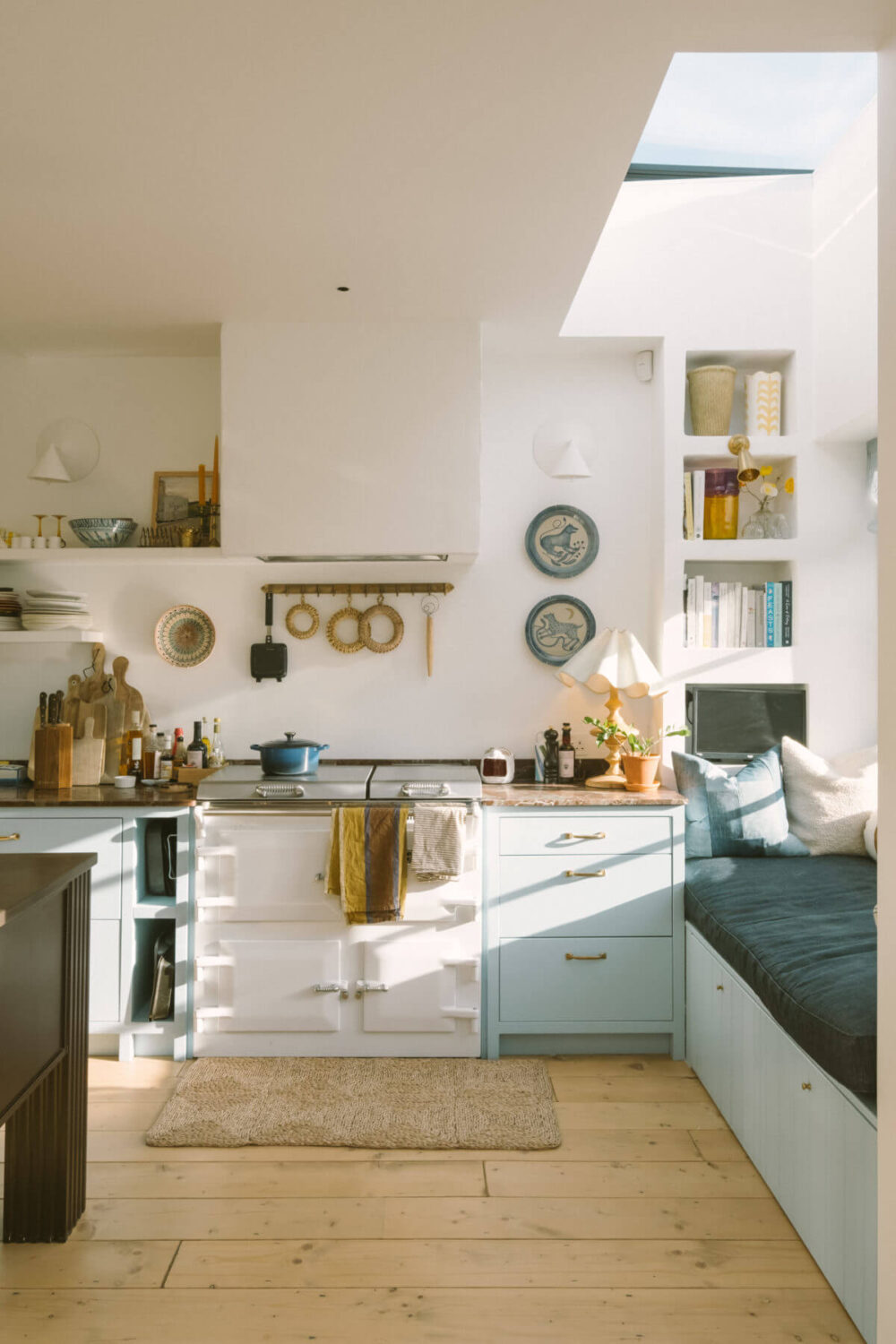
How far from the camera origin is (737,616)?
3.79 m

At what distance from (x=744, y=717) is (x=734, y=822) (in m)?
0.59

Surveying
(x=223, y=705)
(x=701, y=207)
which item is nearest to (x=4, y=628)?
(x=223, y=705)

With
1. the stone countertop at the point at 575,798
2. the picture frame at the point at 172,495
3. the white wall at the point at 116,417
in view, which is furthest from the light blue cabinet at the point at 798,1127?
the white wall at the point at 116,417

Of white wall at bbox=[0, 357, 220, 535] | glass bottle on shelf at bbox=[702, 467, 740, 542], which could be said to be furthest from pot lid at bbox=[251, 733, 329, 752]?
glass bottle on shelf at bbox=[702, 467, 740, 542]

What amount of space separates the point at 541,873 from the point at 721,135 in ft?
9.56

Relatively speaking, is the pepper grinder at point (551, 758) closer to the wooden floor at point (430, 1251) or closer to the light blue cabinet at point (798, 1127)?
the light blue cabinet at point (798, 1127)

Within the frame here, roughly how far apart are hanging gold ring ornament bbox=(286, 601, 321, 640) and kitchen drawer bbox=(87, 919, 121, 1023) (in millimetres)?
1339

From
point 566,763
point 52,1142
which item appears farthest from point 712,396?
point 52,1142

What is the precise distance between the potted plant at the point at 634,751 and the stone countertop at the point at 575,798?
5cm

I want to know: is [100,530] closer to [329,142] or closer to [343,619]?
[343,619]

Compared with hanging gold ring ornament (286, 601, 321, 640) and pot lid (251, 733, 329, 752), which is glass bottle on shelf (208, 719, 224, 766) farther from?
hanging gold ring ornament (286, 601, 321, 640)

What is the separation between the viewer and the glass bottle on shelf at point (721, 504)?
3.78 metres

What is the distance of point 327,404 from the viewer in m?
3.41

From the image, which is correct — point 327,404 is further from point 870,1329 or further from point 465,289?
point 870,1329
